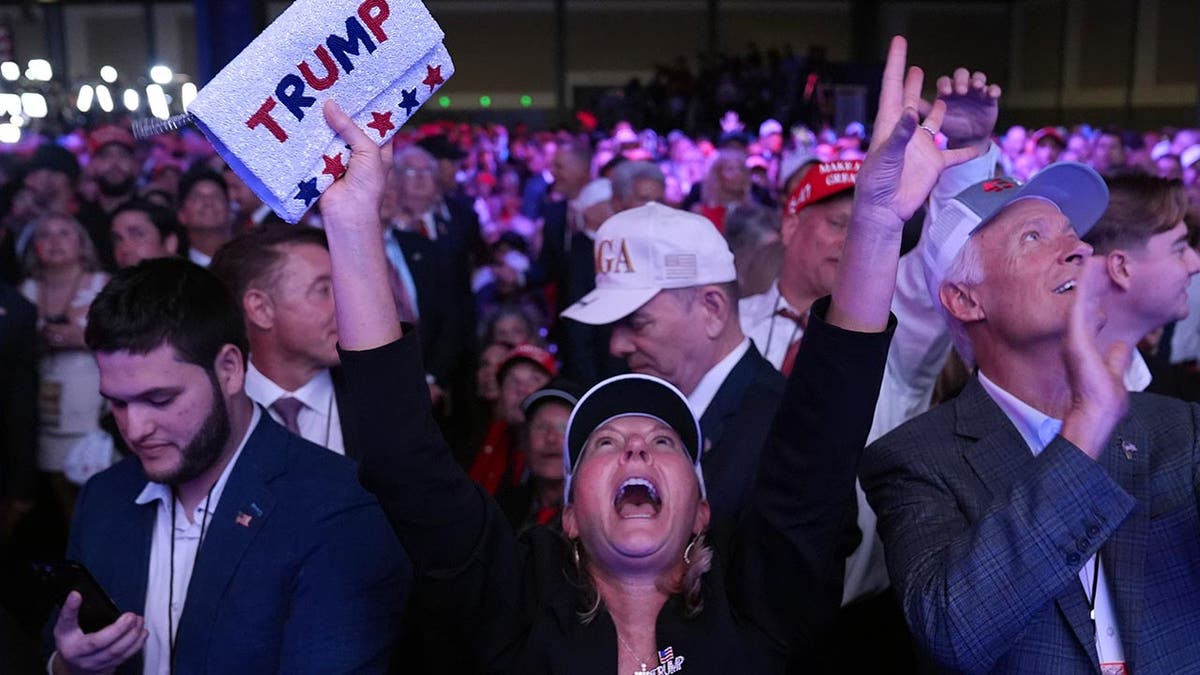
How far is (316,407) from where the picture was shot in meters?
3.04

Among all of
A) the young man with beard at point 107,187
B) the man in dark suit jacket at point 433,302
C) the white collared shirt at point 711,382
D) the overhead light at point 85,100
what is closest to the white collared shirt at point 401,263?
the man in dark suit jacket at point 433,302

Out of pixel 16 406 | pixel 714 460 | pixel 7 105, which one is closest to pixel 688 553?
pixel 714 460

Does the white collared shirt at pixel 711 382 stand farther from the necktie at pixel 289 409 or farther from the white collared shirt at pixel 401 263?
the white collared shirt at pixel 401 263

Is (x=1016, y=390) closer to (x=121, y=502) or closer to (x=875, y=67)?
(x=121, y=502)

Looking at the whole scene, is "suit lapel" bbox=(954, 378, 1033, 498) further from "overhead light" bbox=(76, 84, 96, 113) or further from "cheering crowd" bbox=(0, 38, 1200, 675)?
"overhead light" bbox=(76, 84, 96, 113)

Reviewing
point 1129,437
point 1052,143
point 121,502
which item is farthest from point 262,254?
point 1052,143

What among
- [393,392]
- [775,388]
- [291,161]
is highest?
[291,161]

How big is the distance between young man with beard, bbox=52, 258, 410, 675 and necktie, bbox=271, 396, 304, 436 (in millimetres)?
598

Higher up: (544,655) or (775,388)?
(775,388)

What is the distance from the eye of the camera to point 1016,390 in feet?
6.93

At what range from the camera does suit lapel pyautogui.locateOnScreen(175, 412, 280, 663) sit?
7.11 feet

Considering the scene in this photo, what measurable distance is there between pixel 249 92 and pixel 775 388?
137 cm

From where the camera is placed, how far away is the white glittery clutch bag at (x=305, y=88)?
68.2 inches

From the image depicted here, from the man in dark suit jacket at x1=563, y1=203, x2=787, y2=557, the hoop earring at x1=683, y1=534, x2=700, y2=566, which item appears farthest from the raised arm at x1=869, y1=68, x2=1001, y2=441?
the hoop earring at x1=683, y1=534, x2=700, y2=566
